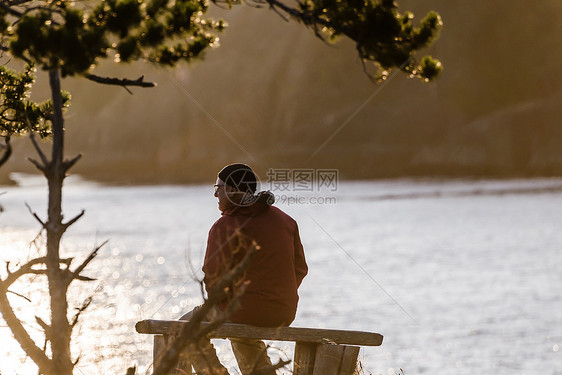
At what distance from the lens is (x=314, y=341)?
217 inches

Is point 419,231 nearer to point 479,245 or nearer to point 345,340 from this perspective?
point 479,245

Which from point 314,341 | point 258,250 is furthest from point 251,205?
point 314,341

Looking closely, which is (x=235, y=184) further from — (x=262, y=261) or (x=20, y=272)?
(x=20, y=272)

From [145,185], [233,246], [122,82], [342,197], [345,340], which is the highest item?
[145,185]

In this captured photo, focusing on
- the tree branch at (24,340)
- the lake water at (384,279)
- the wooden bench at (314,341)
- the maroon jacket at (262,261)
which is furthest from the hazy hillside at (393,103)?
the tree branch at (24,340)

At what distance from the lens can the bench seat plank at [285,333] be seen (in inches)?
211

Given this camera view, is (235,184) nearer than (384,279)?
Yes

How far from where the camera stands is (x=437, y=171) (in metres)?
95.0

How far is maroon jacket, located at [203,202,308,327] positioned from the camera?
5242 millimetres

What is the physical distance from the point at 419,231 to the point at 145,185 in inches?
2451

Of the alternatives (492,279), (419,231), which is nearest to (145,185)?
(419,231)

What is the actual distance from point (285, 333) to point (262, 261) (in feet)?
1.68

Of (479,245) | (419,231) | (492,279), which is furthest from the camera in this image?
(419,231)

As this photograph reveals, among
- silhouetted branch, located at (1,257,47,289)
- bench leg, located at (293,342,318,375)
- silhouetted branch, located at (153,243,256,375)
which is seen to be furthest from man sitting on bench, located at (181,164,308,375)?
silhouetted branch, located at (1,257,47,289)
